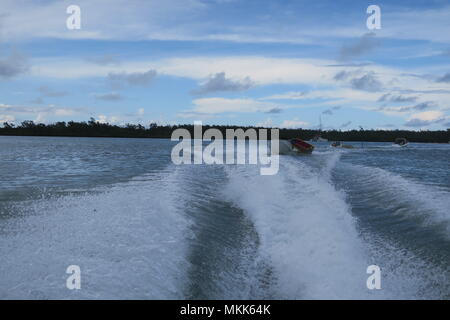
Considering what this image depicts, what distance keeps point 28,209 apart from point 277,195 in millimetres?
6326

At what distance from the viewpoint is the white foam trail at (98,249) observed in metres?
4.94

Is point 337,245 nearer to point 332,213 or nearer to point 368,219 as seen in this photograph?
point 332,213

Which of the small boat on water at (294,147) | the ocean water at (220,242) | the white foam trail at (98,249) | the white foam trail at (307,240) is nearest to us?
the white foam trail at (98,249)

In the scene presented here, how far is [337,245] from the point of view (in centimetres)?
693

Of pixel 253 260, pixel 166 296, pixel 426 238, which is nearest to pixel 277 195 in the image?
pixel 426 238

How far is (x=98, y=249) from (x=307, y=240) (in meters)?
3.48

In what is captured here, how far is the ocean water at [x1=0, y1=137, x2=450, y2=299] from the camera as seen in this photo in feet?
17.2

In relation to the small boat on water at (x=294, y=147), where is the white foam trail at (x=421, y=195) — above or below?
below

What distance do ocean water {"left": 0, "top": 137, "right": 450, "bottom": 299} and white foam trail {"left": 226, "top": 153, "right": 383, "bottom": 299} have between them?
0.02 meters

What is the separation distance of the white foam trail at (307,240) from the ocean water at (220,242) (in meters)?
0.02
